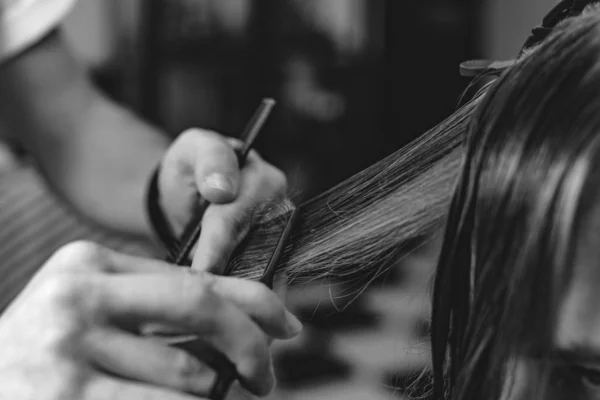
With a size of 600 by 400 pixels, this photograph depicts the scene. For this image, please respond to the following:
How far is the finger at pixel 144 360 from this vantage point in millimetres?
303

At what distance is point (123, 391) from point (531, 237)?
0.20 meters

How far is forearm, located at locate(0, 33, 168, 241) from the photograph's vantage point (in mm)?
1017

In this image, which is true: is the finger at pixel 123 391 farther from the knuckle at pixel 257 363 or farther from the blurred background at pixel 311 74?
the blurred background at pixel 311 74

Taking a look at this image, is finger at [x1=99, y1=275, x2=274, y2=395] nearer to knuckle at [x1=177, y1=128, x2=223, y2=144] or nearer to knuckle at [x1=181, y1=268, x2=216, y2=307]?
knuckle at [x1=181, y1=268, x2=216, y2=307]

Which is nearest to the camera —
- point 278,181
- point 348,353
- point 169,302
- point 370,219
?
point 169,302

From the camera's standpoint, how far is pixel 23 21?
972 millimetres

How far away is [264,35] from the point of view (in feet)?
6.74

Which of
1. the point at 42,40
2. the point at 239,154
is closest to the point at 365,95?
the point at 42,40

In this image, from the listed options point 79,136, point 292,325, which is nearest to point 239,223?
point 292,325

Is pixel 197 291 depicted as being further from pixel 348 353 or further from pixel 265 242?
pixel 348 353

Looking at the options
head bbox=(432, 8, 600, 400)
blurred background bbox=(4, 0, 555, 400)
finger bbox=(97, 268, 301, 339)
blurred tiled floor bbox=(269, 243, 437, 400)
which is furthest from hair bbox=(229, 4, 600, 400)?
blurred background bbox=(4, 0, 555, 400)

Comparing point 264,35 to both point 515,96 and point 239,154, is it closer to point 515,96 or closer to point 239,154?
point 239,154

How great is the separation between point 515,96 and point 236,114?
166 cm

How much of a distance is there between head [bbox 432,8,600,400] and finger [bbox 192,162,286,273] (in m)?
0.13
